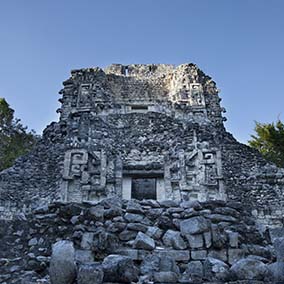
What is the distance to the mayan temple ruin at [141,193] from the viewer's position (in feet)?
11.6

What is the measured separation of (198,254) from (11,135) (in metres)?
14.5

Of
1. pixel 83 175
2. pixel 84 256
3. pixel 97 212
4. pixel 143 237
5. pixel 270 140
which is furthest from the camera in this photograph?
pixel 270 140

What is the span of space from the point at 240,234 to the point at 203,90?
9997 mm

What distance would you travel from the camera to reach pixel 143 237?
12.5ft

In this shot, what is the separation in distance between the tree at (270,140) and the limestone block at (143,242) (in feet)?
42.1

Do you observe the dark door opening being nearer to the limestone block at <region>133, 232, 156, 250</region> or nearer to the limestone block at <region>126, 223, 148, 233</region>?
the limestone block at <region>126, 223, 148, 233</region>

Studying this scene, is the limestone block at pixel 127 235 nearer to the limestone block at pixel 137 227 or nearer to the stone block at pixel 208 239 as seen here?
the limestone block at pixel 137 227

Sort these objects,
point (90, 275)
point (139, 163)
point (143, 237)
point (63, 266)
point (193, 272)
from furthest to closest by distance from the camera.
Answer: point (139, 163) < point (143, 237) < point (193, 272) < point (63, 266) < point (90, 275)

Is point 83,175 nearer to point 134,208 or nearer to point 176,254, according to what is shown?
point 134,208

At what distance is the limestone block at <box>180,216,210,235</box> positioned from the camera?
154 inches

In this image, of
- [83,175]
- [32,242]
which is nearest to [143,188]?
[83,175]

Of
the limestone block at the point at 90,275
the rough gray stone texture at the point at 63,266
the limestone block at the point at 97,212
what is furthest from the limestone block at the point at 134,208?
the limestone block at the point at 90,275

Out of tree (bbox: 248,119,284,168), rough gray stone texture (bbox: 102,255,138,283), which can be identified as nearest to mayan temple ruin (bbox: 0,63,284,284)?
rough gray stone texture (bbox: 102,255,138,283)

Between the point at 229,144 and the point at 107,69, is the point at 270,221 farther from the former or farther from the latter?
the point at 107,69
